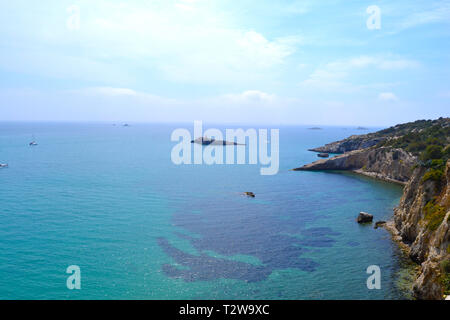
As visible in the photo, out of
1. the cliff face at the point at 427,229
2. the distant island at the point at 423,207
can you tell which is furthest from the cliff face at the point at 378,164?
the cliff face at the point at 427,229

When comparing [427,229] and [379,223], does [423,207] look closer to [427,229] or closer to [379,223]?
[427,229]

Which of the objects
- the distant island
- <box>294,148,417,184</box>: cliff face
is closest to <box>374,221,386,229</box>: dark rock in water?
the distant island

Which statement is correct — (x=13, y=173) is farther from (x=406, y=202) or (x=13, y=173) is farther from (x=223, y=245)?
(x=406, y=202)

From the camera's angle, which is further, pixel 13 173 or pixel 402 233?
pixel 13 173
